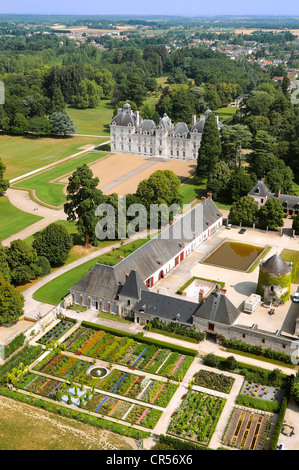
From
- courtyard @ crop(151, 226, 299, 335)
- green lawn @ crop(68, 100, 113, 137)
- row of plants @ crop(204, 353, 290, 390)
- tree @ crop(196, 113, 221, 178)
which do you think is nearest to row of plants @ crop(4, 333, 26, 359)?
courtyard @ crop(151, 226, 299, 335)

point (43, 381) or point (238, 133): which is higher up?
point (238, 133)

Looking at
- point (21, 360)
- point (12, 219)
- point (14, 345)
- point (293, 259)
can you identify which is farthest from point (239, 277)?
point (12, 219)

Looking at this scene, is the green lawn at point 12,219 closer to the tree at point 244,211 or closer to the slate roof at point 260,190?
the tree at point 244,211

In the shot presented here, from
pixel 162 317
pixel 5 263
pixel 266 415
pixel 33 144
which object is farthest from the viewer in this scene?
pixel 33 144

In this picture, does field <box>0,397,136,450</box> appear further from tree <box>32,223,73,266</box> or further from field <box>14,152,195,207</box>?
field <box>14,152,195,207</box>

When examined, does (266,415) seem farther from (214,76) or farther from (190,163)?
(214,76)

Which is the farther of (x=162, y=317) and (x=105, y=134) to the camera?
(x=105, y=134)
